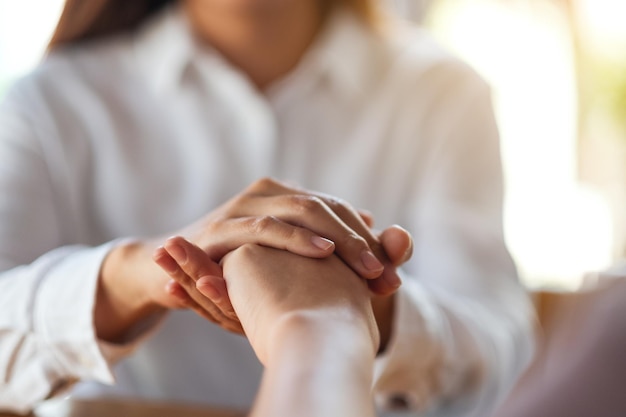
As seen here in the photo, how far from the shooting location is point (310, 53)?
1351mm

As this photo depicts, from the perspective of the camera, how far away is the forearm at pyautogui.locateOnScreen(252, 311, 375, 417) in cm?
46

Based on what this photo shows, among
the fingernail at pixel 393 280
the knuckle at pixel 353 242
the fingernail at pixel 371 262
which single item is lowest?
the fingernail at pixel 393 280

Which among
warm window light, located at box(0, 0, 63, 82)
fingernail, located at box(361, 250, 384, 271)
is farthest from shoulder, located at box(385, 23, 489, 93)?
warm window light, located at box(0, 0, 63, 82)

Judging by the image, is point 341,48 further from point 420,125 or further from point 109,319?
point 109,319

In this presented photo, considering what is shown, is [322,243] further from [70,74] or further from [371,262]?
[70,74]

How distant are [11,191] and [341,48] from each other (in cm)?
54

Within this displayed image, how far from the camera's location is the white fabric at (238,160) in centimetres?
114

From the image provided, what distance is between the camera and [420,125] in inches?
51.2

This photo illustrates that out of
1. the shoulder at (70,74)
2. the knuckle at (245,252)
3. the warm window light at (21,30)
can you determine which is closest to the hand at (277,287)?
the knuckle at (245,252)

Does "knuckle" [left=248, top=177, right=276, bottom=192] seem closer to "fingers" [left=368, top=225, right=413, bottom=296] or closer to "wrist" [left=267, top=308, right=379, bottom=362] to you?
"fingers" [left=368, top=225, right=413, bottom=296]

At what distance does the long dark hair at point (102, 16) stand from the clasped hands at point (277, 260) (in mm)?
592

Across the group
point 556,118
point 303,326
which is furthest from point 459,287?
point 556,118

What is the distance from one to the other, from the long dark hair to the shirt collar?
0.02 metres

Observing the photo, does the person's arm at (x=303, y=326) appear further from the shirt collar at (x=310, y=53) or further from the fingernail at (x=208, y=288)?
the shirt collar at (x=310, y=53)
